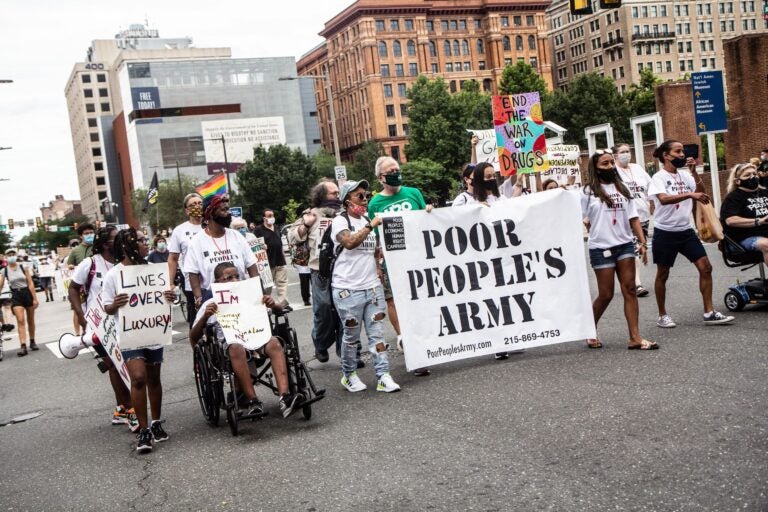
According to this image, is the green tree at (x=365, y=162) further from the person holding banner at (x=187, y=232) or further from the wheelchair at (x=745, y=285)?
the wheelchair at (x=745, y=285)

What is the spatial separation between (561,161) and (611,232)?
10289 millimetres

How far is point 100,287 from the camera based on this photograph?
7297mm

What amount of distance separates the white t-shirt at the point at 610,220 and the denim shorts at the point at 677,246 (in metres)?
0.81

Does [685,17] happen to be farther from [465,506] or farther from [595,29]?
[465,506]

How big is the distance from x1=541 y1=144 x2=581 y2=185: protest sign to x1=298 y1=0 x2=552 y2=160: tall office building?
94.7 metres

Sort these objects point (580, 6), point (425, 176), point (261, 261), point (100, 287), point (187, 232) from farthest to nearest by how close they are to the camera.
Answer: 1. point (425, 176)
2. point (580, 6)
3. point (261, 261)
4. point (187, 232)
5. point (100, 287)

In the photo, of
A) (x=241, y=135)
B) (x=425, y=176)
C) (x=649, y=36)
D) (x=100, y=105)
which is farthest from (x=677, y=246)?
(x=100, y=105)

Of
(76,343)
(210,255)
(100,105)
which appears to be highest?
(100,105)

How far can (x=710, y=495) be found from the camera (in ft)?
13.1

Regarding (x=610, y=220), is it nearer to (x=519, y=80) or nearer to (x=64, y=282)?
(x=64, y=282)

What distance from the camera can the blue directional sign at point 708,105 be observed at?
2108 cm

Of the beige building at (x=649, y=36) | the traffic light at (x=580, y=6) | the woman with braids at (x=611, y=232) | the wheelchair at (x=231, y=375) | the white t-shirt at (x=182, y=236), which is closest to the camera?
the wheelchair at (x=231, y=375)

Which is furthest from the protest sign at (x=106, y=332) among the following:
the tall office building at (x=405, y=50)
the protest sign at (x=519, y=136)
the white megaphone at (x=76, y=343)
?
the tall office building at (x=405, y=50)

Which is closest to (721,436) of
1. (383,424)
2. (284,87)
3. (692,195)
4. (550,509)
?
(550,509)
